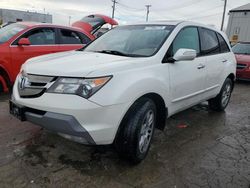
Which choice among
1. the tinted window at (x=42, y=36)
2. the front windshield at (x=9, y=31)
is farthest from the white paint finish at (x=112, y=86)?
the tinted window at (x=42, y=36)

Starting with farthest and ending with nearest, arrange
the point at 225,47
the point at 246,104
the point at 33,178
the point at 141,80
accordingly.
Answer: the point at 246,104, the point at 225,47, the point at 141,80, the point at 33,178

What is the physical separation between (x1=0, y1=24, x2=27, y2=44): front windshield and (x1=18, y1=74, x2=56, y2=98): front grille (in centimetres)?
294

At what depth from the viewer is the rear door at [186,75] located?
3568mm

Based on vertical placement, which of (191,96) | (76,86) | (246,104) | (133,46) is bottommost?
(246,104)

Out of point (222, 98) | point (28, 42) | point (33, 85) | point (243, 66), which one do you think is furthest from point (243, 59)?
point (33, 85)

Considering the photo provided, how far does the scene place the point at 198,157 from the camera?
135 inches

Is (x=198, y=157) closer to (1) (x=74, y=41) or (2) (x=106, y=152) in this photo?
(2) (x=106, y=152)

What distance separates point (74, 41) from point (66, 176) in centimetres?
449

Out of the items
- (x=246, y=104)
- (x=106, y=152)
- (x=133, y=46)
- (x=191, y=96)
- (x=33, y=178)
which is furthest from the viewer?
(x=246, y=104)

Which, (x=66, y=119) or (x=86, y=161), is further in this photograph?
(x=86, y=161)

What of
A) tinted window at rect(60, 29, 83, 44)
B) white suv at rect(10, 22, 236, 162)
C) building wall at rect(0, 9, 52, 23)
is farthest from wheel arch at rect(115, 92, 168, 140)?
building wall at rect(0, 9, 52, 23)

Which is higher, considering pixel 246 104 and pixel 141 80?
pixel 141 80

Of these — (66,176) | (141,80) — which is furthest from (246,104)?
(66,176)

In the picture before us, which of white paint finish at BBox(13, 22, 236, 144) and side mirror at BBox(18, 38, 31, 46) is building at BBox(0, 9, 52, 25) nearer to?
side mirror at BBox(18, 38, 31, 46)
